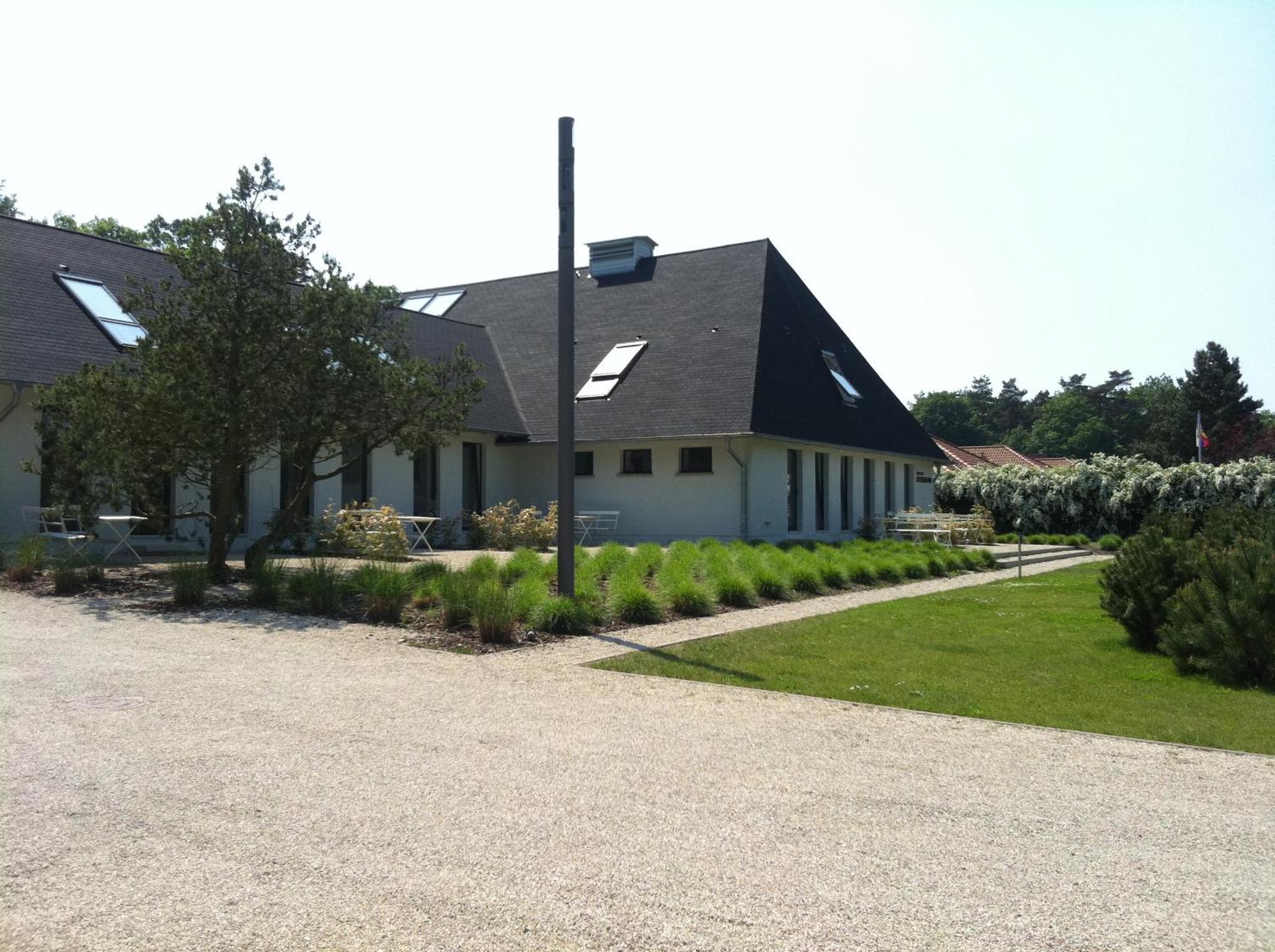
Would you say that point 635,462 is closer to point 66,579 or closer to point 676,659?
point 66,579

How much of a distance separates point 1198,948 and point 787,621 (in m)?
8.00

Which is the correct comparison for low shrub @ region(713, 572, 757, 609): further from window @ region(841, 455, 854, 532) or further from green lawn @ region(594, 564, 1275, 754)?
window @ region(841, 455, 854, 532)

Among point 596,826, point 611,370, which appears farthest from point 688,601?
point 611,370

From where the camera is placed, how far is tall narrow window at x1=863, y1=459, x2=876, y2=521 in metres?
27.3

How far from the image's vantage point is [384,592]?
36.0 ft

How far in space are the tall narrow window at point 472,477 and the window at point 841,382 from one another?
937 centimetres

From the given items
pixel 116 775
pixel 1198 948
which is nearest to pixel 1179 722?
pixel 1198 948

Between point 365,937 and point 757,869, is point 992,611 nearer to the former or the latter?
point 757,869

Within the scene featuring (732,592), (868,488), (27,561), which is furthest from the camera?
(868,488)

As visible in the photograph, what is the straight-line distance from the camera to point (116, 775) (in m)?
5.03

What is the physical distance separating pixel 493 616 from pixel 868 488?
64.2 feet

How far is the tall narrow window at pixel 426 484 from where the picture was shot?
22.4 meters

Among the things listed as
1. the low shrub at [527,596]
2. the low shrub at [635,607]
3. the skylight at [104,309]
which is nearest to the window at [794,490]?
the low shrub at [635,607]

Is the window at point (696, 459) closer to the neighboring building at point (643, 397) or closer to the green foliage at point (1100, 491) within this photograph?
the neighboring building at point (643, 397)
